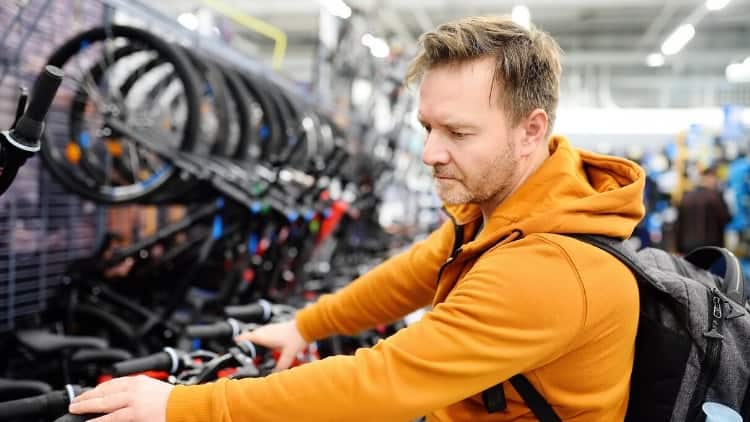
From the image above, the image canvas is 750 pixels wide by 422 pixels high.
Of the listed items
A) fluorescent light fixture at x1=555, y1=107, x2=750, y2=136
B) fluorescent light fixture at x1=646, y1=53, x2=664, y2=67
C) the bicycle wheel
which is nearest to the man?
the bicycle wheel

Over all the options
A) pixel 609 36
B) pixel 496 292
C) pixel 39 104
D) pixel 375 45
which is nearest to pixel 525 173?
pixel 496 292

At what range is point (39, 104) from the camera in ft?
3.66

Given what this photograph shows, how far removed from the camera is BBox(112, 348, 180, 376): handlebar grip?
1276 mm

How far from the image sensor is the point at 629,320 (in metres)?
1.08

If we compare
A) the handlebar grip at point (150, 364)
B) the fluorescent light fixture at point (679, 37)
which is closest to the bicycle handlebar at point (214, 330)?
the handlebar grip at point (150, 364)

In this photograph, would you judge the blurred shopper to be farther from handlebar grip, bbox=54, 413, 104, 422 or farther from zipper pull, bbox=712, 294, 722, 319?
handlebar grip, bbox=54, 413, 104, 422

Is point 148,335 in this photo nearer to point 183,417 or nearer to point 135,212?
point 135,212

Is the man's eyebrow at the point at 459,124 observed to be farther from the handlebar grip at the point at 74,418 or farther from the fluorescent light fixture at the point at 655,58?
the fluorescent light fixture at the point at 655,58

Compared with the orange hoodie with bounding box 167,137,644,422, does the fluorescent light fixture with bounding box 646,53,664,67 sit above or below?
above

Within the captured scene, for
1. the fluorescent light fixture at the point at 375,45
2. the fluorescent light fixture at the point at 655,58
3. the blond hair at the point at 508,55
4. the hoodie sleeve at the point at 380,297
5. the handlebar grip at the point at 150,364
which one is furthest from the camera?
the fluorescent light fixture at the point at 655,58

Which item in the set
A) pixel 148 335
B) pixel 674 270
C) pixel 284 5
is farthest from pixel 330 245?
pixel 284 5

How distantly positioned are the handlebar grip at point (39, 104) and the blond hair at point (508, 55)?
778 mm

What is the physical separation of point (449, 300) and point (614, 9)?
11.5 metres

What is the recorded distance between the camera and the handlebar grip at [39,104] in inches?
43.3
